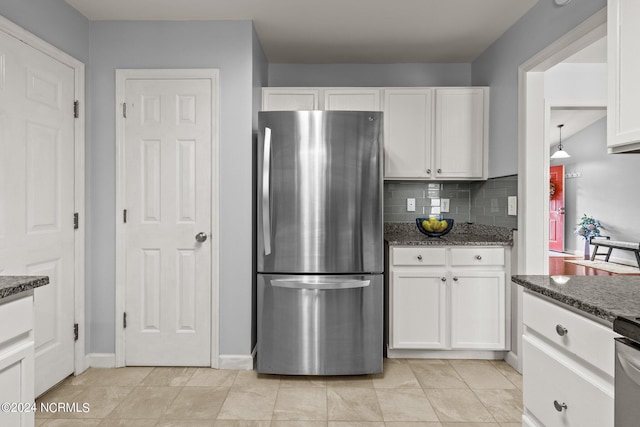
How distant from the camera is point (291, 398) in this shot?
8.07 feet

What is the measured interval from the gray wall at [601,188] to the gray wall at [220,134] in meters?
5.43

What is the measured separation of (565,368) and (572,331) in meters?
0.13

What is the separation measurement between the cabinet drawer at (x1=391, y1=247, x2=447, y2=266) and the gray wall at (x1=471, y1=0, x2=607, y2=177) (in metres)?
0.81

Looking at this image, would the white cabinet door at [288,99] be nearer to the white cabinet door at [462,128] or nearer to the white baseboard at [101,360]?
the white cabinet door at [462,128]

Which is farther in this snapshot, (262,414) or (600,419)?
(262,414)

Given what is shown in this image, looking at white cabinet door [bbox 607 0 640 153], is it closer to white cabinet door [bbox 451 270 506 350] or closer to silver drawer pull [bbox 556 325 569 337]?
silver drawer pull [bbox 556 325 569 337]

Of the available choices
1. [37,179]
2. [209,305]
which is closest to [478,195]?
[209,305]

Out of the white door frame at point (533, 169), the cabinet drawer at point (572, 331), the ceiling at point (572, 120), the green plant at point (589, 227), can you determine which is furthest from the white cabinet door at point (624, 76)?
the green plant at point (589, 227)

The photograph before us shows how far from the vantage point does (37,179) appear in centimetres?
236

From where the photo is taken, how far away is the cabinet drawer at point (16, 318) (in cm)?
129

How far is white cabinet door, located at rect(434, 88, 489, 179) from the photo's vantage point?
334cm

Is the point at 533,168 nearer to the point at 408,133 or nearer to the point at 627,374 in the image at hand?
the point at 408,133

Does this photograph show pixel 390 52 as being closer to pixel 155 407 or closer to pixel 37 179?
pixel 37 179

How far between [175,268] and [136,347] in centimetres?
63
